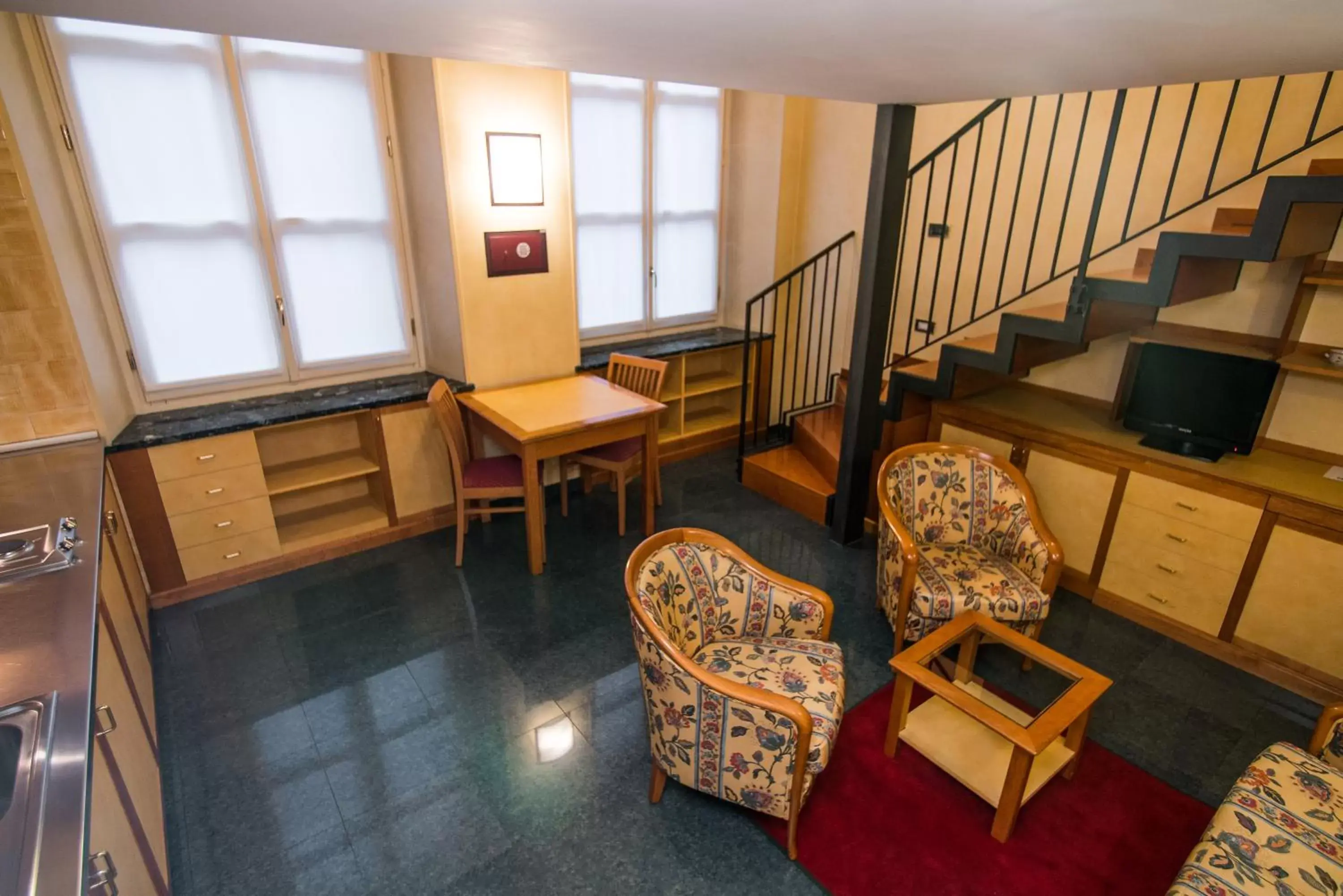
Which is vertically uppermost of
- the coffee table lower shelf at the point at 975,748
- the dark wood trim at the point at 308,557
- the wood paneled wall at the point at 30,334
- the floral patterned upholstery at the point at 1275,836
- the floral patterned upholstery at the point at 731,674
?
the wood paneled wall at the point at 30,334

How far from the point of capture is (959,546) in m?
3.03

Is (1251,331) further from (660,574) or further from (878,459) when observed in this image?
(660,574)

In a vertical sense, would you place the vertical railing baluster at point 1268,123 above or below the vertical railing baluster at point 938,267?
above

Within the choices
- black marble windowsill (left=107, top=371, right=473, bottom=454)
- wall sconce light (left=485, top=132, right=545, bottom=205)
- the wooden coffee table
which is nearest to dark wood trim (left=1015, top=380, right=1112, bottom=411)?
the wooden coffee table

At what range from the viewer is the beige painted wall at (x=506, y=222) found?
11.1 ft

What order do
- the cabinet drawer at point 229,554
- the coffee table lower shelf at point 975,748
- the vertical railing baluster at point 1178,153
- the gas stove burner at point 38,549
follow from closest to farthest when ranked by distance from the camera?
the gas stove burner at point 38,549 → the coffee table lower shelf at point 975,748 → the vertical railing baluster at point 1178,153 → the cabinet drawer at point 229,554

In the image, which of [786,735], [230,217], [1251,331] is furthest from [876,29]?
[230,217]

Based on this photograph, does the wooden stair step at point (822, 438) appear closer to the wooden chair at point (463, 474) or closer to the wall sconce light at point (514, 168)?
the wooden chair at point (463, 474)

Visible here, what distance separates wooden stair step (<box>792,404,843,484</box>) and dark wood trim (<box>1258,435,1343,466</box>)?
1.91 m

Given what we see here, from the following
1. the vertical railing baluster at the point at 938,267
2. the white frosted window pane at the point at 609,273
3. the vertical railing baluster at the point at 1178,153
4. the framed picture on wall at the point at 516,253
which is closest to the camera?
the vertical railing baluster at the point at 1178,153

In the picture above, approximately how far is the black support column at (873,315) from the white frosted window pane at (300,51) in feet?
8.53

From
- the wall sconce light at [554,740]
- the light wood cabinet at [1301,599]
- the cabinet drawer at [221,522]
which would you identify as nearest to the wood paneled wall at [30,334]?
the cabinet drawer at [221,522]

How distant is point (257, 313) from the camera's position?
3.50 metres

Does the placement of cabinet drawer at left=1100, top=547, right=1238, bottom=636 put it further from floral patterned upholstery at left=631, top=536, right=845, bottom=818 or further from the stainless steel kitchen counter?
the stainless steel kitchen counter
